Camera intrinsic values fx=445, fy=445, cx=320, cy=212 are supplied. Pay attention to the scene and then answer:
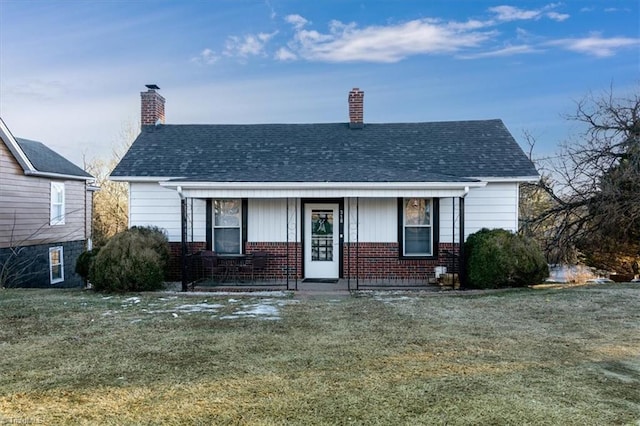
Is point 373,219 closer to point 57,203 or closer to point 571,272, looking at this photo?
point 571,272

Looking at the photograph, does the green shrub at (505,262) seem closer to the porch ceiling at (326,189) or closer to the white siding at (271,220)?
the porch ceiling at (326,189)

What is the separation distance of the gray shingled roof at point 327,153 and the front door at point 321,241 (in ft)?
4.16

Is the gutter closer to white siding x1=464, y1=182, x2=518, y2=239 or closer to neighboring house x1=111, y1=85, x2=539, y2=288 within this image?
neighboring house x1=111, y1=85, x2=539, y2=288

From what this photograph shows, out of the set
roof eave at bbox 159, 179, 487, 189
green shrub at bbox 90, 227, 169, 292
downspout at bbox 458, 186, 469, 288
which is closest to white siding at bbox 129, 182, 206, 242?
roof eave at bbox 159, 179, 487, 189

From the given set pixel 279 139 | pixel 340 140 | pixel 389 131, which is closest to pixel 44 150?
pixel 279 139

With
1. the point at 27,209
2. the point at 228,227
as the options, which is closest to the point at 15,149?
the point at 27,209

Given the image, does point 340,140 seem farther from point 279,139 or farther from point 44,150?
point 44,150

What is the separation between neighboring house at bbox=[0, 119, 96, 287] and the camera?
570 inches

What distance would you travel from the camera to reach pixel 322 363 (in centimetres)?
505

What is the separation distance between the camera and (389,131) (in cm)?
1534

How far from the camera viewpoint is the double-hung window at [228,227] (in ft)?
41.8

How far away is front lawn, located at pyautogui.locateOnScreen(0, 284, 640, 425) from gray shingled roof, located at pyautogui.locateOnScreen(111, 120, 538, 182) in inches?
165

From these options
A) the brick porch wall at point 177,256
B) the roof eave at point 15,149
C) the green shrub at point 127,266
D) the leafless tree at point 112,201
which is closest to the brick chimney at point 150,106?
A: the roof eave at point 15,149

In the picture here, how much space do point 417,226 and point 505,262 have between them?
2.75 meters
